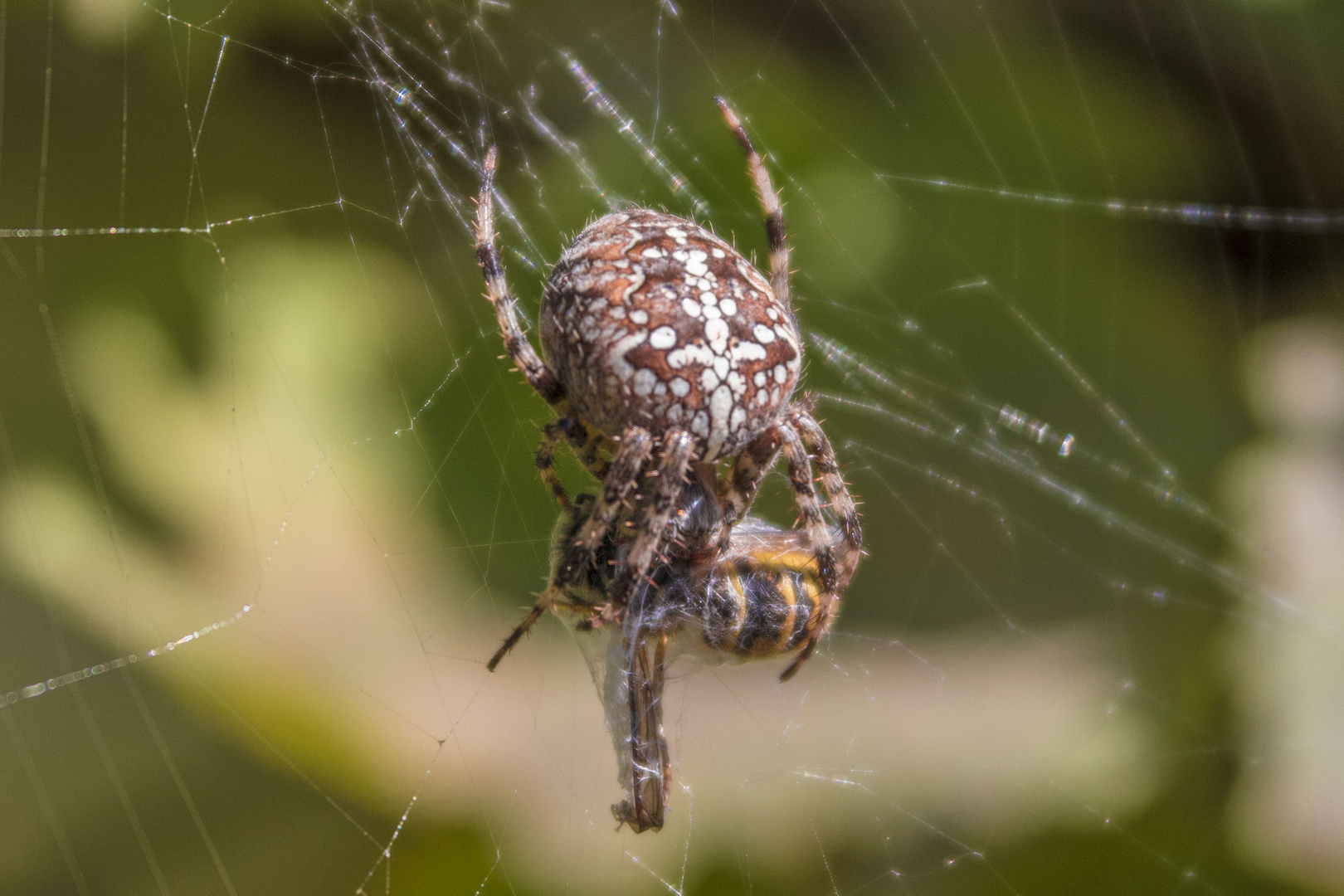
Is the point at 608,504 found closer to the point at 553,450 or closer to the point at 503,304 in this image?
the point at 553,450

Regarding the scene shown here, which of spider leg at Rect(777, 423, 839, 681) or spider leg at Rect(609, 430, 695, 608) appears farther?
spider leg at Rect(777, 423, 839, 681)

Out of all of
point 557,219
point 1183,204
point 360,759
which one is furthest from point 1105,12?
point 360,759

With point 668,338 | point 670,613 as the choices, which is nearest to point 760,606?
point 670,613

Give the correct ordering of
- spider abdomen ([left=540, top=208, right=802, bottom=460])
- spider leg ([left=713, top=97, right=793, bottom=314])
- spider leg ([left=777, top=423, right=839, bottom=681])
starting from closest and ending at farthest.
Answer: spider abdomen ([left=540, top=208, right=802, bottom=460]) < spider leg ([left=777, top=423, right=839, bottom=681]) < spider leg ([left=713, top=97, right=793, bottom=314])

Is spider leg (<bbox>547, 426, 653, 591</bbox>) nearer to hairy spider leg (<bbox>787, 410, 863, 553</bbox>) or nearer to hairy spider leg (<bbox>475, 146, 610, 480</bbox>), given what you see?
hairy spider leg (<bbox>475, 146, 610, 480</bbox>)

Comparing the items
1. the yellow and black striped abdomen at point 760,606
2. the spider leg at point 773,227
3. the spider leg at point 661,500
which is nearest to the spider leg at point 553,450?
the spider leg at point 661,500

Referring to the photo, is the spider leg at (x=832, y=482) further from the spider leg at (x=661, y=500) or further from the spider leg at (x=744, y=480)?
the spider leg at (x=661, y=500)

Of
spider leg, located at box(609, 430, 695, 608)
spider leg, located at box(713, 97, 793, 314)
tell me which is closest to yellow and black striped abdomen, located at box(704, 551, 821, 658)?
spider leg, located at box(609, 430, 695, 608)
